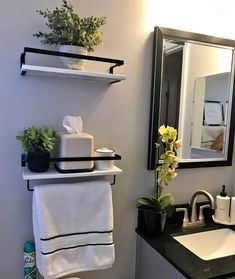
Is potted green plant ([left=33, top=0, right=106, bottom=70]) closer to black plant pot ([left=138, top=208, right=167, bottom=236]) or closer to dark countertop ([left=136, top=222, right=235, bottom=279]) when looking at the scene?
black plant pot ([left=138, top=208, right=167, bottom=236])

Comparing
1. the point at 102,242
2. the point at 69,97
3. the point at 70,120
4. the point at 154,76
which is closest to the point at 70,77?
the point at 69,97

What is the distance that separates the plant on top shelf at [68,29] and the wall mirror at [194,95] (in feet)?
1.24

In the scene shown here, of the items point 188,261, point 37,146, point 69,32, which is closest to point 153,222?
point 188,261

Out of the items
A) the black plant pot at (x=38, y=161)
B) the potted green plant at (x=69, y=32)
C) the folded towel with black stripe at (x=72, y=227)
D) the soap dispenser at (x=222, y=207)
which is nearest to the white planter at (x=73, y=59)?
the potted green plant at (x=69, y=32)

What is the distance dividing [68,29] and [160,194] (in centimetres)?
90

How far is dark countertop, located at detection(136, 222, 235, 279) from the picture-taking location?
103cm

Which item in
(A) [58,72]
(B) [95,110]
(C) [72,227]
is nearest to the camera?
(A) [58,72]

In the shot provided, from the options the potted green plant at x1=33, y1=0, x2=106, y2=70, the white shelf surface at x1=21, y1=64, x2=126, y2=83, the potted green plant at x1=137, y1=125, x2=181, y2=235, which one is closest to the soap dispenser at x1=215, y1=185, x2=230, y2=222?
the potted green plant at x1=137, y1=125, x2=181, y2=235

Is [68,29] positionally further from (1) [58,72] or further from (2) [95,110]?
(2) [95,110]

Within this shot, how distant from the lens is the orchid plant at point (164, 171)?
1.28 m

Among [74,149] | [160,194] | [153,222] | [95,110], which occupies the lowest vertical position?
[153,222]

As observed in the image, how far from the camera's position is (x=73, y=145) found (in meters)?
1.12

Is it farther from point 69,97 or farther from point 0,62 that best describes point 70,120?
point 0,62

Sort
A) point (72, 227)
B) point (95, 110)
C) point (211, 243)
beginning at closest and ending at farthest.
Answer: point (72, 227)
point (95, 110)
point (211, 243)
